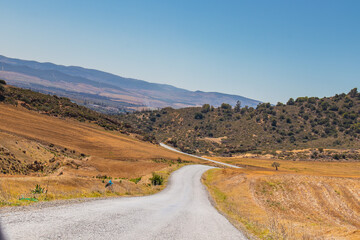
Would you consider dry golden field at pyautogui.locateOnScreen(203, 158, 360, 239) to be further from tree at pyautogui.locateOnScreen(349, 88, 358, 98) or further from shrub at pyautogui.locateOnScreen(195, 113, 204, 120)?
tree at pyautogui.locateOnScreen(349, 88, 358, 98)

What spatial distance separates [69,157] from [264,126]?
10386cm

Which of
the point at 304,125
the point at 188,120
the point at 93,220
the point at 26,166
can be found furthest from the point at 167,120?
the point at 93,220

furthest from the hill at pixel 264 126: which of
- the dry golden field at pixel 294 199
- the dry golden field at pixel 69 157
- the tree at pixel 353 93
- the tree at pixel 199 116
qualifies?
the dry golden field at pixel 294 199

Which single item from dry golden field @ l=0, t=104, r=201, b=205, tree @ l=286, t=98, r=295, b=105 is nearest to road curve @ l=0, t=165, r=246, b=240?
dry golden field @ l=0, t=104, r=201, b=205

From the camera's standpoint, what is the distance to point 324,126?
116312mm

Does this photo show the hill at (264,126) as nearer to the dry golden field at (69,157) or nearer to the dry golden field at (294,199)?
the dry golden field at (69,157)

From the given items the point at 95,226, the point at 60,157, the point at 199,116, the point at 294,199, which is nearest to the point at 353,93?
the point at 199,116

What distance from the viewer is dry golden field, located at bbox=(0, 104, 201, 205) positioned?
842 inches

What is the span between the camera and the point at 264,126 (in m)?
126

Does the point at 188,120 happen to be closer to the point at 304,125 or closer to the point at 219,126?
the point at 219,126

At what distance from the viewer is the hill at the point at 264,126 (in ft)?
347

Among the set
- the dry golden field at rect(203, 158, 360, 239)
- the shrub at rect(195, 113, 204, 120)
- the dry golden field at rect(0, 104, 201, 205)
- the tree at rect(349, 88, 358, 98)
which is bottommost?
the dry golden field at rect(0, 104, 201, 205)

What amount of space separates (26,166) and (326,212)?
32.0m

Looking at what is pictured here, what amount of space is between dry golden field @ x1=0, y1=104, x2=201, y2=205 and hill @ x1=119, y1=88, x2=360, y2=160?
5677 cm
